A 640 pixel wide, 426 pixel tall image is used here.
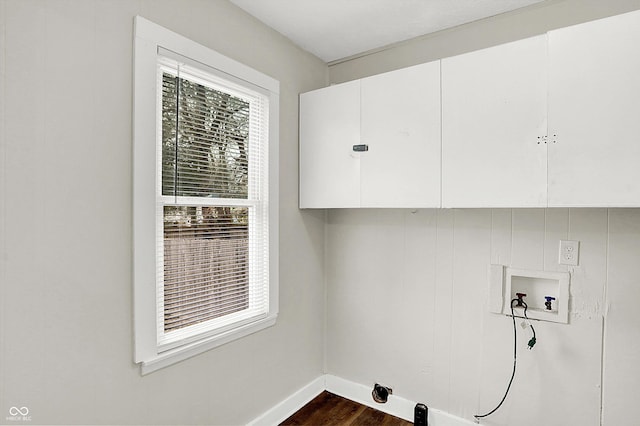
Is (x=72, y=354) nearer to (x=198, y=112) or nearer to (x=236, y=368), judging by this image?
(x=236, y=368)

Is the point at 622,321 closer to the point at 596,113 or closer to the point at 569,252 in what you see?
the point at 569,252

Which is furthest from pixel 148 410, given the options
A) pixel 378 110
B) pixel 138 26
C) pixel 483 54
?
pixel 483 54

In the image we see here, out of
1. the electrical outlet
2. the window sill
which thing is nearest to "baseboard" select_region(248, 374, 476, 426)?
the window sill

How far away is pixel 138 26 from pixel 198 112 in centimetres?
41

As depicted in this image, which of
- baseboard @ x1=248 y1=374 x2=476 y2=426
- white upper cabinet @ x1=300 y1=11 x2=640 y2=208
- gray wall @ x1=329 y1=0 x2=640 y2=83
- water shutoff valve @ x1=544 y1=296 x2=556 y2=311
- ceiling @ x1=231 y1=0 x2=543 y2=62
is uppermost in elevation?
ceiling @ x1=231 y1=0 x2=543 y2=62

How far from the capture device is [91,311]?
1.31 metres

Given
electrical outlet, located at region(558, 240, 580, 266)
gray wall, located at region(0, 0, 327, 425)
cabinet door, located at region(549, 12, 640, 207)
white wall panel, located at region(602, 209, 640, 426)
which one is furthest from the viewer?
electrical outlet, located at region(558, 240, 580, 266)

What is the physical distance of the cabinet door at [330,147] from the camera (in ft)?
6.79

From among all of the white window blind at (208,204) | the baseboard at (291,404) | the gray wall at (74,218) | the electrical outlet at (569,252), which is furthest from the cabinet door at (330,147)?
the baseboard at (291,404)

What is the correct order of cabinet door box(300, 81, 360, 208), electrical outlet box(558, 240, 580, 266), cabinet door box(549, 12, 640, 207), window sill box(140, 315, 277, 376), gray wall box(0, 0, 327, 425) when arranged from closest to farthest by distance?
gray wall box(0, 0, 327, 425) < cabinet door box(549, 12, 640, 207) < window sill box(140, 315, 277, 376) < electrical outlet box(558, 240, 580, 266) < cabinet door box(300, 81, 360, 208)

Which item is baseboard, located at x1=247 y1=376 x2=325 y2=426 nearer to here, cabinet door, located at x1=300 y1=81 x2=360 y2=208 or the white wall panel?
cabinet door, located at x1=300 y1=81 x2=360 y2=208

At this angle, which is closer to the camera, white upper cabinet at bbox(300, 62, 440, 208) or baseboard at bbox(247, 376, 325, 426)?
white upper cabinet at bbox(300, 62, 440, 208)

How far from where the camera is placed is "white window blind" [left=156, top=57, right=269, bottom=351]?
1.56 m

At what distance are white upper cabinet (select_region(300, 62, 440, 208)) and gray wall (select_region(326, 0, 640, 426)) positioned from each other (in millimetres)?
392
